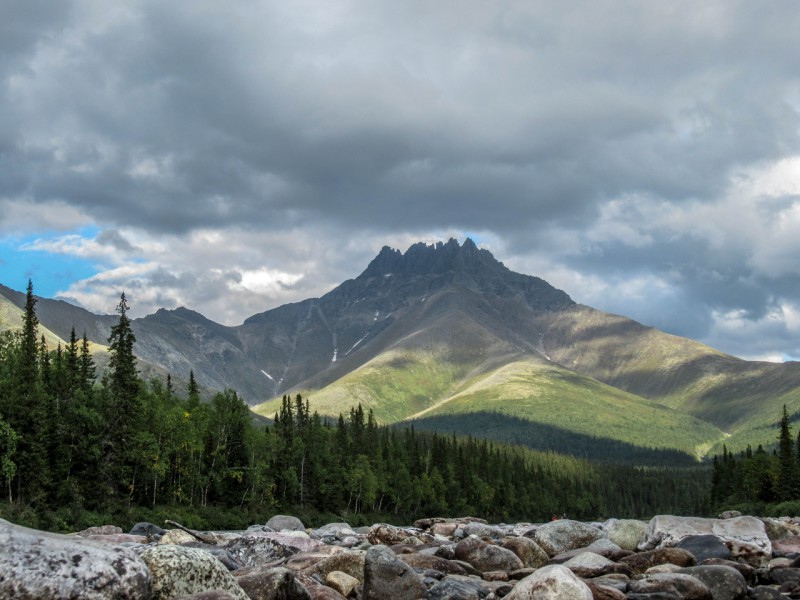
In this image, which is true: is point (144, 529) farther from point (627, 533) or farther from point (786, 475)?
point (786, 475)

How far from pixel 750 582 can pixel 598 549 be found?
24.7 feet

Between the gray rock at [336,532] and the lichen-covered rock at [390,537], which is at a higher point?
the lichen-covered rock at [390,537]

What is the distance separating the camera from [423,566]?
2820 centimetres

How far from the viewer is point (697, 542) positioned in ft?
108

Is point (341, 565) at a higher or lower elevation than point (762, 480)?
higher

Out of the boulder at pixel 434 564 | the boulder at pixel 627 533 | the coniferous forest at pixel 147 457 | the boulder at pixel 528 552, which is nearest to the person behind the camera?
the boulder at pixel 434 564

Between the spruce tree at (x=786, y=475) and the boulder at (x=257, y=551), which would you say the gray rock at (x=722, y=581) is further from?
the spruce tree at (x=786, y=475)

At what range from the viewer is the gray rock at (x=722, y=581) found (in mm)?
23922

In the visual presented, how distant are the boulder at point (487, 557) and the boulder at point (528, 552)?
1.51 m

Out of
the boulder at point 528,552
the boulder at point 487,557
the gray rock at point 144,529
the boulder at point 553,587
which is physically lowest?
the gray rock at point 144,529

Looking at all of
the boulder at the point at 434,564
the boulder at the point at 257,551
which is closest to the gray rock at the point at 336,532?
the boulder at the point at 257,551

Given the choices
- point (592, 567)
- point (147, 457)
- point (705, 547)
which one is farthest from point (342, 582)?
point (147, 457)

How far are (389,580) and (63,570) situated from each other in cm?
1170

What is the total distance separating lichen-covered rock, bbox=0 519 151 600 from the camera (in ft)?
41.3
